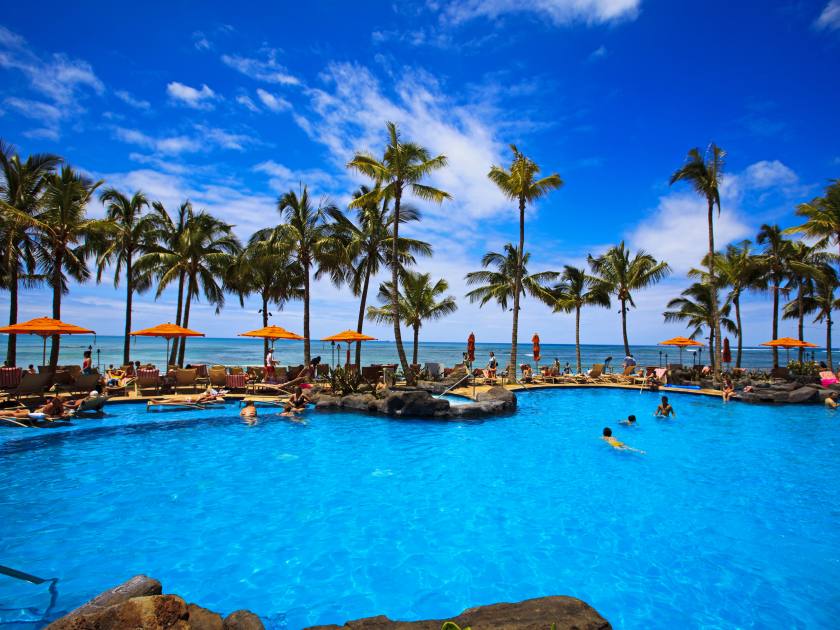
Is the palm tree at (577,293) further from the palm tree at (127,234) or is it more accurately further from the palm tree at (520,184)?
the palm tree at (127,234)

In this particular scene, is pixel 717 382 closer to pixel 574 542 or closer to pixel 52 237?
pixel 574 542

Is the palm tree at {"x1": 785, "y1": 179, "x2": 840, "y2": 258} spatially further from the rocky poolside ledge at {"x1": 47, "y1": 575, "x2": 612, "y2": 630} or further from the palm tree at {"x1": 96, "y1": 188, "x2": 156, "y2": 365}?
the palm tree at {"x1": 96, "y1": 188, "x2": 156, "y2": 365}

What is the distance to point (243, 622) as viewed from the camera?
3.37m

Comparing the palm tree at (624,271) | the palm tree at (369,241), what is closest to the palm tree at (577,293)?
the palm tree at (624,271)

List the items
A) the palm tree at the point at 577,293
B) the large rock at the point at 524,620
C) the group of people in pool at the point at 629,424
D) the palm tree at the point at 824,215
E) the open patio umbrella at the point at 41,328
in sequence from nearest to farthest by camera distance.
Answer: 1. the large rock at the point at 524,620
2. the group of people in pool at the point at 629,424
3. the open patio umbrella at the point at 41,328
4. the palm tree at the point at 824,215
5. the palm tree at the point at 577,293

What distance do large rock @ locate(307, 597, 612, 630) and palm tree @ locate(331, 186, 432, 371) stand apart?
1777 centimetres

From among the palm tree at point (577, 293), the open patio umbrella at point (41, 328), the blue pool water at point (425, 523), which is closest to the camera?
the blue pool water at point (425, 523)

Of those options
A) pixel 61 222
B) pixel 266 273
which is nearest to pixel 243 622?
pixel 61 222

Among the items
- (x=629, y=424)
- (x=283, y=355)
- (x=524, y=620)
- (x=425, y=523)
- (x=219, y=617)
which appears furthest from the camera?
(x=283, y=355)

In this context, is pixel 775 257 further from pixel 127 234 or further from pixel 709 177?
pixel 127 234

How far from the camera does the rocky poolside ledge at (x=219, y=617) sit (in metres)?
2.83

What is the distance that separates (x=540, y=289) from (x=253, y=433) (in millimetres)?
19320

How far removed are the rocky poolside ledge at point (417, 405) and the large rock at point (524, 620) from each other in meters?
11.3

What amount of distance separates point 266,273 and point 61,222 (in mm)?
9412
